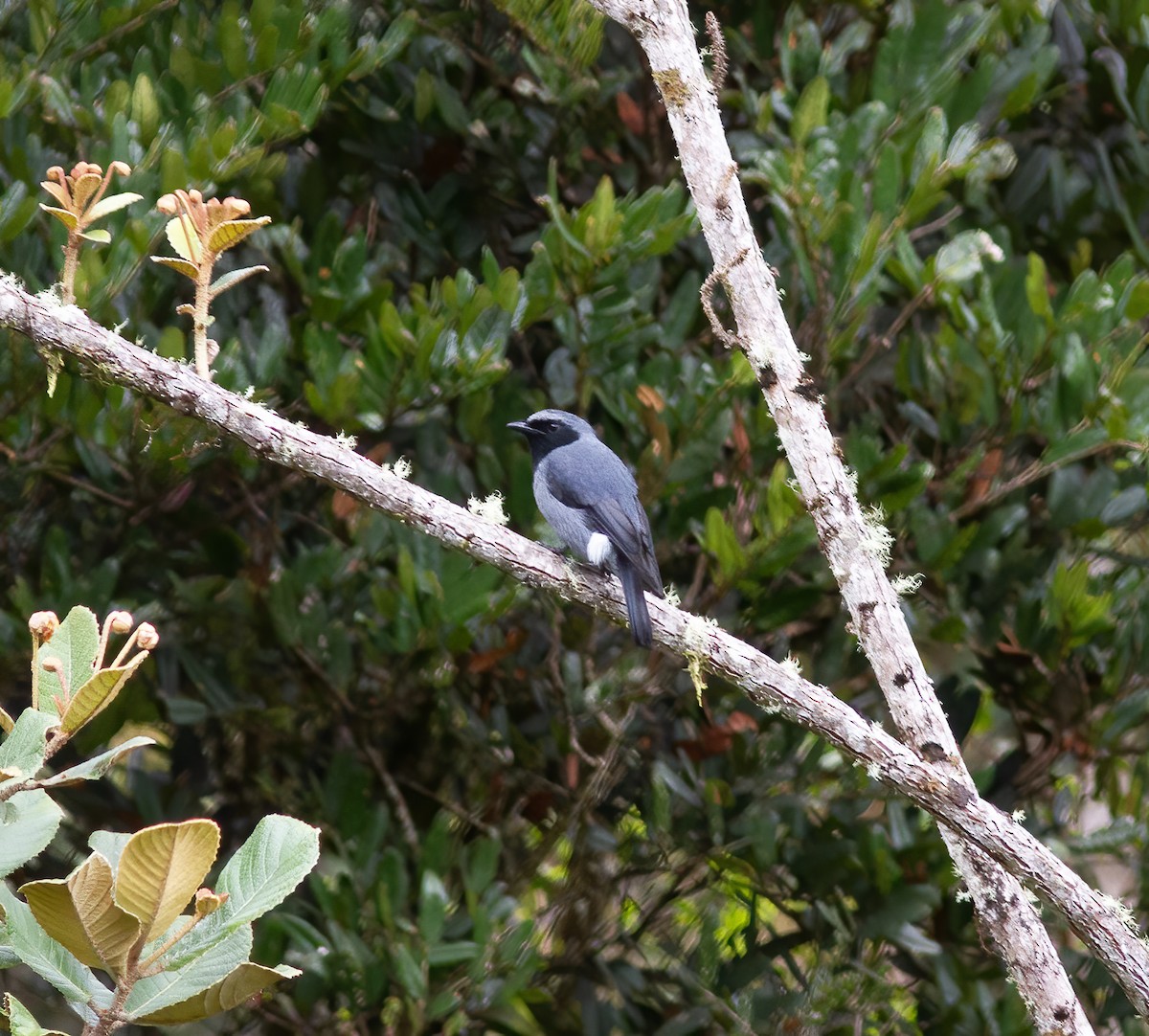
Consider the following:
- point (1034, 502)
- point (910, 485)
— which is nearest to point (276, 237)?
point (910, 485)

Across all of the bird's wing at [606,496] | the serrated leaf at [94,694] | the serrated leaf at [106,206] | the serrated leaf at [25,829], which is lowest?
the bird's wing at [606,496]

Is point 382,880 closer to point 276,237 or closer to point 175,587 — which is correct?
point 175,587

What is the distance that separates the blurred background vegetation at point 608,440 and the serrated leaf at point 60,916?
6.98 feet

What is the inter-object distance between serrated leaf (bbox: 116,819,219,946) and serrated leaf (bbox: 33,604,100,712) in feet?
1.09

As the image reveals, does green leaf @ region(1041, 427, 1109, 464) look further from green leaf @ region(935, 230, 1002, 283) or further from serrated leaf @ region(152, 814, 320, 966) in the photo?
serrated leaf @ region(152, 814, 320, 966)

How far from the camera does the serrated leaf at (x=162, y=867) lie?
1.57m

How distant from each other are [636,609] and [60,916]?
181 cm

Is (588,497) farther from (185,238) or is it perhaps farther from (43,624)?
(43,624)

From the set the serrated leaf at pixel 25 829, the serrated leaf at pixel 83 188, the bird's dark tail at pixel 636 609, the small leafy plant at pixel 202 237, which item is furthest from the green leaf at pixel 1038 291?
the serrated leaf at pixel 25 829

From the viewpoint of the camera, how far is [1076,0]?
196 inches

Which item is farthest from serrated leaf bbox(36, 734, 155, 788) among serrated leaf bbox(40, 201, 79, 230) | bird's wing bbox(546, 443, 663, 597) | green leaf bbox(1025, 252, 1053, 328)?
green leaf bbox(1025, 252, 1053, 328)

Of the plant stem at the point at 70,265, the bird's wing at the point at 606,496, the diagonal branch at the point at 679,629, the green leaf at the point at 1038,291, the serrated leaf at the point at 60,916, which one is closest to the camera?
the serrated leaf at the point at 60,916

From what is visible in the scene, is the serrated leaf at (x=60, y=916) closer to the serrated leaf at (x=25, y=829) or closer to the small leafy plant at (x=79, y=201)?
the serrated leaf at (x=25, y=829)

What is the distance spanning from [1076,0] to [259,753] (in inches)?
161
